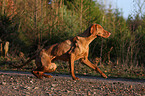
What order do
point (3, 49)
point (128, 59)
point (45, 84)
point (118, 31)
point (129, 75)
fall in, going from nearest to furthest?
1. point (45, 84)
2. point (129, 75)
3. point (128, 59)
4. point (118, 31)
5. point (3, 49)

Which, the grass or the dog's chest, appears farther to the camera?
the grass

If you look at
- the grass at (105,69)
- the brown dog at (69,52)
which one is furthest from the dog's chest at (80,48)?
the grass at (105,69)

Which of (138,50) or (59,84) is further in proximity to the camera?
(138,50)

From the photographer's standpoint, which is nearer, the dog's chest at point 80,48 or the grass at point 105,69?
the dog's chest at point 80,48

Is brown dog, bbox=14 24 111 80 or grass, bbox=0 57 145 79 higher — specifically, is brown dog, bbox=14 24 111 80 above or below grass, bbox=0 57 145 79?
above

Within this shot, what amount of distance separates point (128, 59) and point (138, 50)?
0.78m

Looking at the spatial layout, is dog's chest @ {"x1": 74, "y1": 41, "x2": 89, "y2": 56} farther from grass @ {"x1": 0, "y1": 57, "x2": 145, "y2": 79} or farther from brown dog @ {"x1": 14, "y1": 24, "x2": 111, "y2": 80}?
grass @ {"x1": 0, "y1": 57, "x2": 145, "y2": 79}

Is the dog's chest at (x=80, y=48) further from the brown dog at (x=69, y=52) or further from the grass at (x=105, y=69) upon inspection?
the grass at (x=105, y=69)

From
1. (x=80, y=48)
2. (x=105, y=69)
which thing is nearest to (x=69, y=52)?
(x=80, y=48)

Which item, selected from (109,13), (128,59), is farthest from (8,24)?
(128,59)

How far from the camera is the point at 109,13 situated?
14.9m

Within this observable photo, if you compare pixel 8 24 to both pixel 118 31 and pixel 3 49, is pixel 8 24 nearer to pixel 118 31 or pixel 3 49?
Result: pixel 3 49

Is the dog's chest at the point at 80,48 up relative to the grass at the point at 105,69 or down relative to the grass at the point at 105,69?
up

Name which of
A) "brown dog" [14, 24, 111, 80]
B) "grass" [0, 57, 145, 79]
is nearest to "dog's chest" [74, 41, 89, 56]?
"brown dog" [14, 24, 111, 80]
